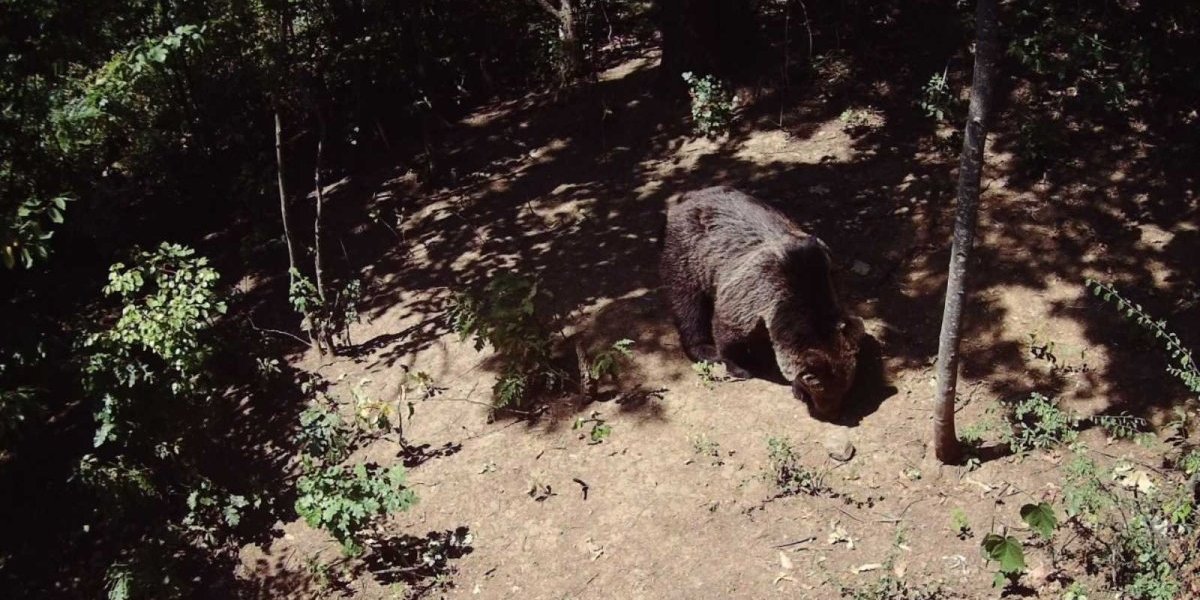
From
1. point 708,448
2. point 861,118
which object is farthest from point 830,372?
point 861,118

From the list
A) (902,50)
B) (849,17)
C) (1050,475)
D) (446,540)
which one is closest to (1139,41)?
(902,50)

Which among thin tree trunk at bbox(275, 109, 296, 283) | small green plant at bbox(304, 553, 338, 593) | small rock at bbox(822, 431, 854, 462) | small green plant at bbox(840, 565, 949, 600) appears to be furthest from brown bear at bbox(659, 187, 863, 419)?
thin tree trunk at bbox(275, 109, 296, 283)

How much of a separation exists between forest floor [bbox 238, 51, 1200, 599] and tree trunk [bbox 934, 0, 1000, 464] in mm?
602

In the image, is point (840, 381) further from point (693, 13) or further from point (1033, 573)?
point (693, 13)

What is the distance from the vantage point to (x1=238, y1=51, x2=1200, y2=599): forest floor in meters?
5.19

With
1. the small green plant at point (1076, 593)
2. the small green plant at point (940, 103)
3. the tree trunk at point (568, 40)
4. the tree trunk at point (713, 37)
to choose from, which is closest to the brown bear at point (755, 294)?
the small green plant at point (1076, 593)

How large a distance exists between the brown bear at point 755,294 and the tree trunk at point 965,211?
2.85 ft

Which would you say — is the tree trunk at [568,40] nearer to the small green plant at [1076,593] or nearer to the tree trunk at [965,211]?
the tree trunk at [965,211]

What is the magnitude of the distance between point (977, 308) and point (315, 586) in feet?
17.8

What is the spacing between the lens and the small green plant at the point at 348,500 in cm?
529

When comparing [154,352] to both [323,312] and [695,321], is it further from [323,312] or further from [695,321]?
[695,321]

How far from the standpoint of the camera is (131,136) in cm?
1001

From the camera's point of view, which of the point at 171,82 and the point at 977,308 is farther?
the point at 171,82

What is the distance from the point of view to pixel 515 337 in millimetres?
6578
